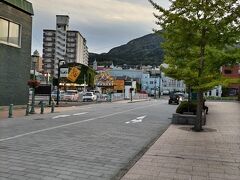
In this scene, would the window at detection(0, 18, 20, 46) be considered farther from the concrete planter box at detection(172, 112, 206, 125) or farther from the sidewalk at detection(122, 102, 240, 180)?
the sidewalk at detection(122, 102, 240, 180)

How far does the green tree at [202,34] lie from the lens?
51.3 feet

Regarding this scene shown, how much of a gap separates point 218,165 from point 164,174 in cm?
175

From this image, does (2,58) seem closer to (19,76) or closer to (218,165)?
(19,76)

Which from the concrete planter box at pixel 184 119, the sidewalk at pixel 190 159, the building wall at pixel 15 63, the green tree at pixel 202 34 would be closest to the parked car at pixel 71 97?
the building wall at pixel 15 63

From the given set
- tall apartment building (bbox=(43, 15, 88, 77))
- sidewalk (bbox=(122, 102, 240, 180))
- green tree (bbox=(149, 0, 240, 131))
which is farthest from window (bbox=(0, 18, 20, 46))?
tall apartment building (bbox=(43, 15, 88, 77))

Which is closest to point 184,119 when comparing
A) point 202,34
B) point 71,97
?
point 202,34

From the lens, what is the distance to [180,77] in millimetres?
17000

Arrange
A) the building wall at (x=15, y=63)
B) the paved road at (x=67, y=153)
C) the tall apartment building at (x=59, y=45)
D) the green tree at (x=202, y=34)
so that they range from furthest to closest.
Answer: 1. the tall apartment building at (x=59, y=45)
2. the building wall at (x=15, y=63)
3. the green tree at (x=202, y=34)
4. the paved road at (x=67, y=153)

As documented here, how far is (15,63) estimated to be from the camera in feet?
94.8

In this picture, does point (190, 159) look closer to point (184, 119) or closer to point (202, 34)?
point (202, 34)

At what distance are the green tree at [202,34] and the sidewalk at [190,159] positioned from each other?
9.94 ft

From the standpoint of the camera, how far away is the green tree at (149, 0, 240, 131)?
15648 millimetres

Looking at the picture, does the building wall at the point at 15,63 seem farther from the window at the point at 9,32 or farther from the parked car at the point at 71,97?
the parked car at the point at 71,97

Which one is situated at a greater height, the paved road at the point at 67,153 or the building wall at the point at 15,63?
the building wall at the point at 15,63
